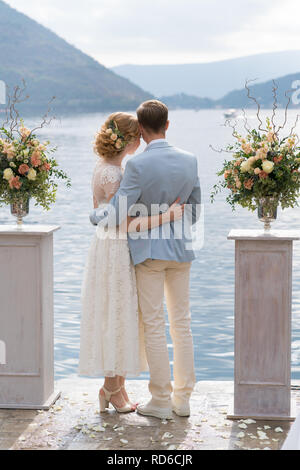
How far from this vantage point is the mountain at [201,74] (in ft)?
265

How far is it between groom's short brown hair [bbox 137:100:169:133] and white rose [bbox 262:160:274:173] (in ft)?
1.53

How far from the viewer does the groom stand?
3.02 metres

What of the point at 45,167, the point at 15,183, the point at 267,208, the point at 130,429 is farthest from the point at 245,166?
the point at 130,429

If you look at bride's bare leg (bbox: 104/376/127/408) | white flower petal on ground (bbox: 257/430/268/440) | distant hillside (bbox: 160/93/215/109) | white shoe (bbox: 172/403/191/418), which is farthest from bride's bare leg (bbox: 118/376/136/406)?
distant hillside (bbox: 160/93/215/109)

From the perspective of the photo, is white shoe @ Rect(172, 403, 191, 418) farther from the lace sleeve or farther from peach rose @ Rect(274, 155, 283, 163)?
peach rose @ Rect(274, 155, 283, 163)

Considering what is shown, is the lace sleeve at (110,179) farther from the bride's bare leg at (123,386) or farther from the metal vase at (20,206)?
the bride's bare leg at (123,386)

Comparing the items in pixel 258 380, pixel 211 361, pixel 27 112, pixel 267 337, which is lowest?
pixel 211 361

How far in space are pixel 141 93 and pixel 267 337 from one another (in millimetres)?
59488

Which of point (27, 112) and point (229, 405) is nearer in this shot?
point (229, 405)

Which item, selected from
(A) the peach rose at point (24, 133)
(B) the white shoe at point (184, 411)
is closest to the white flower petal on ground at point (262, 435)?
(B) the white shoe at point (184, 411)

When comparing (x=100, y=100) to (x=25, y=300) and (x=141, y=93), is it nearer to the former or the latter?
(x=141, y=93)

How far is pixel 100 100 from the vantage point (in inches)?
2106

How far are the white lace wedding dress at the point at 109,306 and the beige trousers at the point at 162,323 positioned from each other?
2.1 inches
